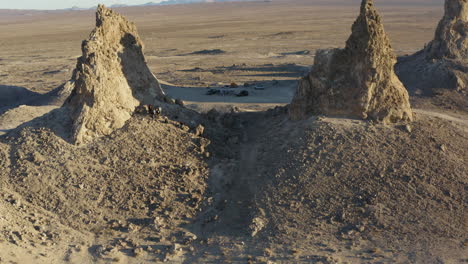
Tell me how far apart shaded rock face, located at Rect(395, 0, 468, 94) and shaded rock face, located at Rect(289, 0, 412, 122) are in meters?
12.0

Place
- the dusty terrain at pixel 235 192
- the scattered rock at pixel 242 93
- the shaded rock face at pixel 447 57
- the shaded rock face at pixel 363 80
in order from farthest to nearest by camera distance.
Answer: the scattered rock at pixel 242 93 → the shaded rock face at pixel 447 57 → the shaded rock face at pixel 363 80 → the dusty terrain at pixel 235 192

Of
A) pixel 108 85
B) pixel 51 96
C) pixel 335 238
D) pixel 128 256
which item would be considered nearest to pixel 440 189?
pixel 335 238

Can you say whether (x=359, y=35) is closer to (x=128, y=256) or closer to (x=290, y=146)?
(x=290, y=146)

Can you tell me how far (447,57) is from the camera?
81.5ft

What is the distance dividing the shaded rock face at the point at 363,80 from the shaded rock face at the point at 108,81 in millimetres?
5610

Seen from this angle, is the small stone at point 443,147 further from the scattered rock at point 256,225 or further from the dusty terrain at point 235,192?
the scattered rock at point 256,225

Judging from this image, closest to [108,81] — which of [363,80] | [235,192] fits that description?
[235,192]

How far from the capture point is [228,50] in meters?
54.0

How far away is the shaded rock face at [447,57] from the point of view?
23859 millimetres

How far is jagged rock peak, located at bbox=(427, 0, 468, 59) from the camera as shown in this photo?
24.4 m

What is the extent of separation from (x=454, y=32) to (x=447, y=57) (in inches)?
55.6

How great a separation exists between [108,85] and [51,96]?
46.8ft

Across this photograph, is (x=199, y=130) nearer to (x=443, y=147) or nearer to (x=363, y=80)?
(x=363, y=80)

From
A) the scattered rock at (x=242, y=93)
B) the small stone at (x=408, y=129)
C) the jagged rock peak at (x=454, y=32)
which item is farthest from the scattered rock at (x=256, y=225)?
the jagged rock peak at (x=454, y=32)
